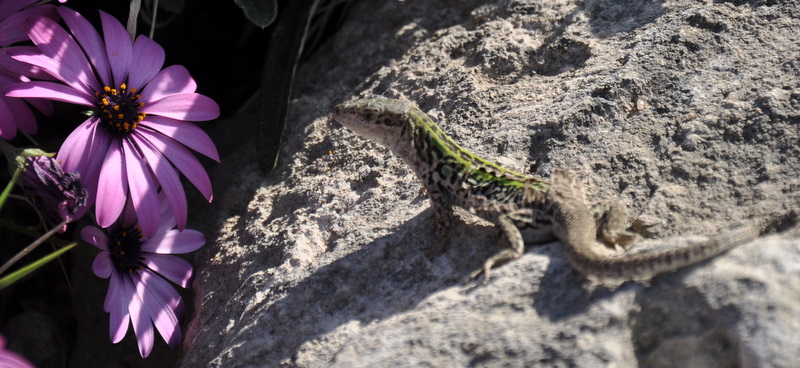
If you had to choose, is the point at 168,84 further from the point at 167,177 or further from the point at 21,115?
the point at 21,115

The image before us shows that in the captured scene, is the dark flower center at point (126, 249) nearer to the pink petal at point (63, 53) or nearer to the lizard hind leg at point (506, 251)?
the pink petal at point (63, 53)

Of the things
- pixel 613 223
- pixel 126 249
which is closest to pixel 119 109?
pixel 126 249

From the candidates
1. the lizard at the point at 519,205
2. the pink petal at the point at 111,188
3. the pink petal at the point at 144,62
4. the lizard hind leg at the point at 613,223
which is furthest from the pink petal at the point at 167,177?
the lizard hind leg at the point at 613,223

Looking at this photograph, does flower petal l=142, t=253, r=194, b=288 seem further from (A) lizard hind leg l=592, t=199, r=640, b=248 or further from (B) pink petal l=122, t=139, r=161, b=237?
(A) lizard hind leg l=592, t=199, r=640, b=248

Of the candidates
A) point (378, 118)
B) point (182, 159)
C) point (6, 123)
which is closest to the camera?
point (6, 123)

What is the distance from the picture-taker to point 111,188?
9.56 ft

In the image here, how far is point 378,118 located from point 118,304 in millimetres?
1238

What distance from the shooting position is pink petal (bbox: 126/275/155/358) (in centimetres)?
299

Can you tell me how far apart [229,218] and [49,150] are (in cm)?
83

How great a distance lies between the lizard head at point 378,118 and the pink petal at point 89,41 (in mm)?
933

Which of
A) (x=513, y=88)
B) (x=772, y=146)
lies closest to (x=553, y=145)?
(x=513, y=88)

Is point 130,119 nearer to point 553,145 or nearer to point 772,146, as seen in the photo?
point 553,145

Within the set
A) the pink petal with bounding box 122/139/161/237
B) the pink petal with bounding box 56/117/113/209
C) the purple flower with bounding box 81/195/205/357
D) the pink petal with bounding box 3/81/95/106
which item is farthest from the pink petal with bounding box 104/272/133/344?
the pink petal with bounding box 3/81/95/106

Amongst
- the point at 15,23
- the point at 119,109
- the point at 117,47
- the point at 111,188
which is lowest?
the point at 111,188
